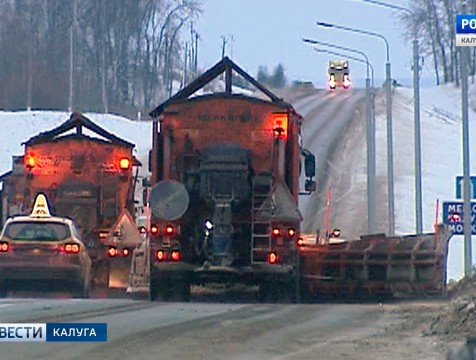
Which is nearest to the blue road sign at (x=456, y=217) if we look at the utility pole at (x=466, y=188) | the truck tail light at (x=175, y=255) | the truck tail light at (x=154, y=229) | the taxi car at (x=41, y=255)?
the utility pole at (x=466, y=188)

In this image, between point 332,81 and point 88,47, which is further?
point 88,47

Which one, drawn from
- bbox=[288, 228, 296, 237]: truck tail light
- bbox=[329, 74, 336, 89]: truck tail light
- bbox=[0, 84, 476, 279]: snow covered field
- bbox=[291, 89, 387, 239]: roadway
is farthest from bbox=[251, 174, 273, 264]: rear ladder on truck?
bbox=[0, 84, 476, 279]: snow covered field

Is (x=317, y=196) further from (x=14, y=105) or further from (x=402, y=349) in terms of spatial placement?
(x=402, y=349)

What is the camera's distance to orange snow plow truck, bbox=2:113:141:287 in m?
31.2

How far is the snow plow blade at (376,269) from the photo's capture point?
27.1 m

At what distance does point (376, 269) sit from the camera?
90.4ft

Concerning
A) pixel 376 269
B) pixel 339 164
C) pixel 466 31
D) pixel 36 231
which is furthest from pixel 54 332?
pixel 339 164

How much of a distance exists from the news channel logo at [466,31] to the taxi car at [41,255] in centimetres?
864

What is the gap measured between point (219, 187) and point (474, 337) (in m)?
10.4

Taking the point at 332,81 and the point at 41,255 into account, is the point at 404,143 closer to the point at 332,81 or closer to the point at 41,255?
the point at 332,81

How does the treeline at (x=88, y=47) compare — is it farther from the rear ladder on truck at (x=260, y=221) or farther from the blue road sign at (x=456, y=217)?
the rear ladder on truck at (x=260, y=221)

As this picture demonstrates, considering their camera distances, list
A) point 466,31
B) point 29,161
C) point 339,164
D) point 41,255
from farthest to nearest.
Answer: point 339,164
point 29,161
point 41,255
point 466,31

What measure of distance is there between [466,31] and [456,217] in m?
14.0

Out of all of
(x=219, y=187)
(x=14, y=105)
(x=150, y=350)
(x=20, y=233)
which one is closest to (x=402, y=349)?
(x=150, y=350)
